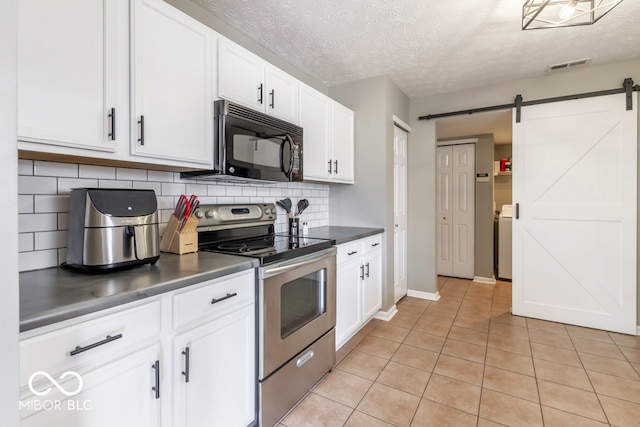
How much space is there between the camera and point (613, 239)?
273cm

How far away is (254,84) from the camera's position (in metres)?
1.93

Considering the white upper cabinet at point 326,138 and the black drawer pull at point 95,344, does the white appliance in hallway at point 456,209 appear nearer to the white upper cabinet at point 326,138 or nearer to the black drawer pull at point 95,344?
the white upper cabinet at point 326,138

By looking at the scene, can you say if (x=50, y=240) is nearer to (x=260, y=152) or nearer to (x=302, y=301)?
(x=260, y=152)

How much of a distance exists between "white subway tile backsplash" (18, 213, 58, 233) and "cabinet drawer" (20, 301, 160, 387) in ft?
2.24

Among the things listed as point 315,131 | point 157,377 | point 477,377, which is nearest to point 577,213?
point 477,377

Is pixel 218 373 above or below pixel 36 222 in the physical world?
below

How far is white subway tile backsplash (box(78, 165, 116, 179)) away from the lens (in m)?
1.41

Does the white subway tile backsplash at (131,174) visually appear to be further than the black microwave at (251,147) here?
No

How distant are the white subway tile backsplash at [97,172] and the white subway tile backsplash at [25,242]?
1.07ft

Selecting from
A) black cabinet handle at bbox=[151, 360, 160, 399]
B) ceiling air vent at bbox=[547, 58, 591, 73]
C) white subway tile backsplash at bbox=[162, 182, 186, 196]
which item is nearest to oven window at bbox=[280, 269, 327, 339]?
black cabinet handle at bbox=[151, 360, 160, 399]

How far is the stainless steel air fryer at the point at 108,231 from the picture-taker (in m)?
1.17

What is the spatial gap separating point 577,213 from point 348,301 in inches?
94.7

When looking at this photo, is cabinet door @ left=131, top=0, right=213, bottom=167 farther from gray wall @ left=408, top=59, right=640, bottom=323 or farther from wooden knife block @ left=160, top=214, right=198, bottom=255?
gray wall @ left=408, top=59, right=640, bottom=323

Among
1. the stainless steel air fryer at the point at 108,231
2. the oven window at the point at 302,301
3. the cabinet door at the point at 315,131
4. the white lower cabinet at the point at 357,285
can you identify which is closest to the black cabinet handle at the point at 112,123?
the stainless steel air fryer at the point at 108,231
